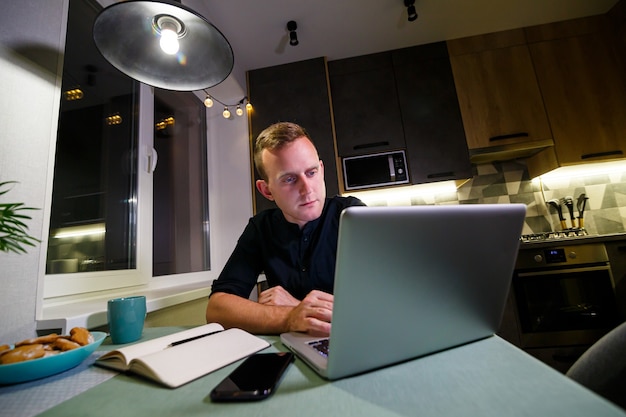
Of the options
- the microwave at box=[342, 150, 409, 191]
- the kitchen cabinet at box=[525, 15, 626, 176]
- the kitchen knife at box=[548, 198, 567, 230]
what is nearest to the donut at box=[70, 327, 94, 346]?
the microwave at box=[342, 150, 409, 191]

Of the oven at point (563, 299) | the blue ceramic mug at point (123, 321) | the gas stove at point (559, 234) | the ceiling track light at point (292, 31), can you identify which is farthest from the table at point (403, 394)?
the ceiling track light at point (292, 31)

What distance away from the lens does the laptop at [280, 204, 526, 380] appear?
1.14 feet

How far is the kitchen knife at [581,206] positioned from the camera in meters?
2.22

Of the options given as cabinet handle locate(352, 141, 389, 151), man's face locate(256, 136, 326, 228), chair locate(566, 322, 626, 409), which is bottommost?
chair locate(566, 322, 626, 409)

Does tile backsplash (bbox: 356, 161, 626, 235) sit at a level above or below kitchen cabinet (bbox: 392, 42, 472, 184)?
below

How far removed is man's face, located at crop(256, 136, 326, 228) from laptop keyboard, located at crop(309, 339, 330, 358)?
57cm

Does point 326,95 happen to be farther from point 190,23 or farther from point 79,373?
point 79,373

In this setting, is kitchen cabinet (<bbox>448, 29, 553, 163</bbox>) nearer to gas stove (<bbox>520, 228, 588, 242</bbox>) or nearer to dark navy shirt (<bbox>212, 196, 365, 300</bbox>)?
gas stove (<bbox>520, 228, 588, 242</bbox>)

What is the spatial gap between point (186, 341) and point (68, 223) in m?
0.92

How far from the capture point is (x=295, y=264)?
107 centimetres

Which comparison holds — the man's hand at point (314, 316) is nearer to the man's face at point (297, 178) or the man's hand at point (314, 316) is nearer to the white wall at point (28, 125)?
the man's face at point (297, 178)

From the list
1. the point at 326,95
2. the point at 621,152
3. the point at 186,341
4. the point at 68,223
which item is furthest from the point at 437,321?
the point at 621,152

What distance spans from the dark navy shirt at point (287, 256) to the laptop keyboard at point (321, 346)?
0.47m

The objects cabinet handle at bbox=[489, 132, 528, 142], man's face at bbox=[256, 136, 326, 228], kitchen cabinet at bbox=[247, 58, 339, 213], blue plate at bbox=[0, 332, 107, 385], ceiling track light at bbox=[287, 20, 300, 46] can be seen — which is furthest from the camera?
kitchen cabinet at bbox=[247, 58, 339, 213]
